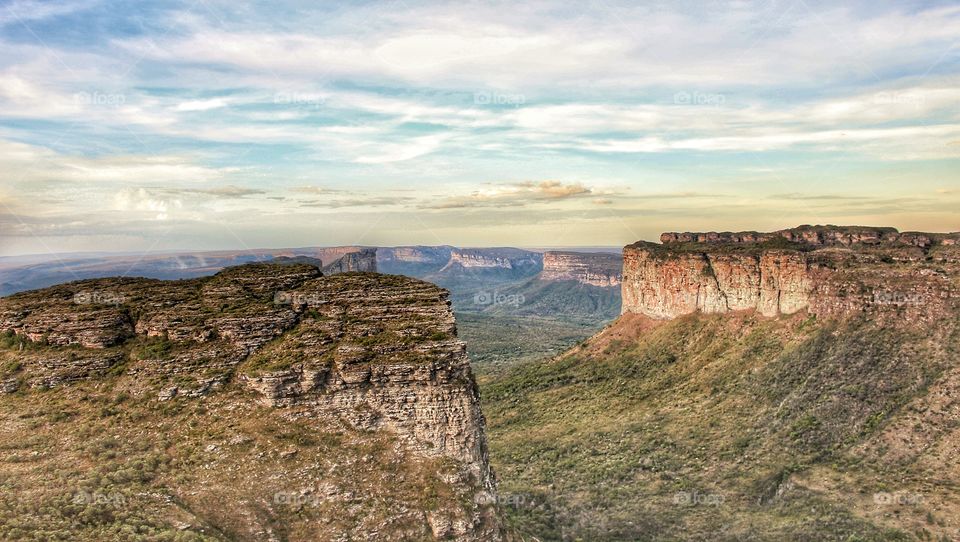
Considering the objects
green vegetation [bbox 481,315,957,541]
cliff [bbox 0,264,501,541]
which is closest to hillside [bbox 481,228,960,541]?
green vegetation [bbox 481,315,957,541]

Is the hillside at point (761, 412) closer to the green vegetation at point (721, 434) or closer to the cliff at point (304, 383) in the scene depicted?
the green vegetation at point (721, 434)

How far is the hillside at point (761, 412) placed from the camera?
62.3 meters

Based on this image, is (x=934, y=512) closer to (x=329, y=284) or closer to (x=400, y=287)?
(x=400, y=287)

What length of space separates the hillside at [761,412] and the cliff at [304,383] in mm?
24703

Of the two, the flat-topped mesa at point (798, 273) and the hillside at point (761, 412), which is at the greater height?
the flat-topped mesa at point (798, 273)

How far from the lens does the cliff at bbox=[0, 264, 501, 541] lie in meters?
38.7

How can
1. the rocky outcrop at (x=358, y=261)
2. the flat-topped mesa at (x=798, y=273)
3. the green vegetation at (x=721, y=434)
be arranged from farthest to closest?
the rocky outcrop at (x=358, y=261)
the flat-topped mesa at (x=798, y=273)
the green vegetation at (x=721, y=434)

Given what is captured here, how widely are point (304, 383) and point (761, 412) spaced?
58.9m

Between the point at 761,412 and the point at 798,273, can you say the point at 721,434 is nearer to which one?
the point at 761,412

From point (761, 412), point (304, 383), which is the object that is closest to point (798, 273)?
point (761, 412)

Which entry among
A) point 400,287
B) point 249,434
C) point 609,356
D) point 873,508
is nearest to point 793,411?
point 873,508

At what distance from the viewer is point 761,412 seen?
78500 mm

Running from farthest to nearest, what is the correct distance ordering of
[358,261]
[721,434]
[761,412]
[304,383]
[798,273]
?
[358,261] → [798,273] → [761,412] → [721,434] → [304,383]

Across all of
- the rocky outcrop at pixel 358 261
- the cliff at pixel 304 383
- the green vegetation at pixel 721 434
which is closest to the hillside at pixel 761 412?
the green vegetation at pixel 721 434
